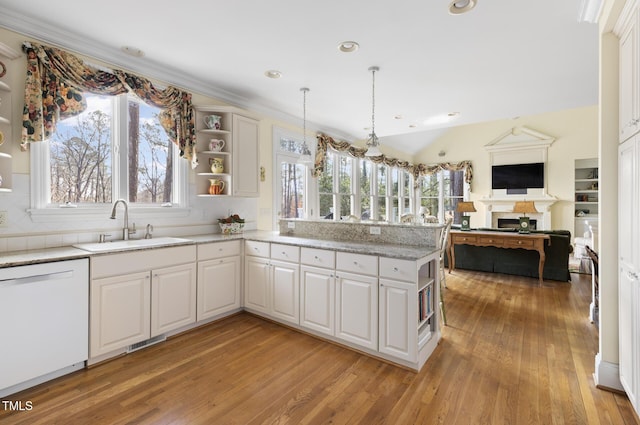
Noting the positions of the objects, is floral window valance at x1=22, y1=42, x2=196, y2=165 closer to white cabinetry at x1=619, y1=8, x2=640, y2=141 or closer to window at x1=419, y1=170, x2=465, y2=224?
white cabinetry at x1=619, y1=8, x2=640, y2=141

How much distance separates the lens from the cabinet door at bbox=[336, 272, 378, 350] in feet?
8.44

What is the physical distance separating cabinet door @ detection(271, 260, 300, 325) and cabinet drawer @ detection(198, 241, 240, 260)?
1.69ft

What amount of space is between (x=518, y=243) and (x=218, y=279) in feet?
15.5

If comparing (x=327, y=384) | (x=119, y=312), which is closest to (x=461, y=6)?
(x=327, y=384)

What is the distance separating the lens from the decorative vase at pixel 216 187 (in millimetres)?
3684

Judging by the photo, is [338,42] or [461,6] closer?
[461,6]

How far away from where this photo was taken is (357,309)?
8.73 feet

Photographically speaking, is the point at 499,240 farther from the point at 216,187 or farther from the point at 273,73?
the point at 216,187

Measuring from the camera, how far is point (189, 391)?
215 centimetres

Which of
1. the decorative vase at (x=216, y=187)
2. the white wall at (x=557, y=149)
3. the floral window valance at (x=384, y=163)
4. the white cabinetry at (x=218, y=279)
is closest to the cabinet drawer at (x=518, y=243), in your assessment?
the floral window valance at (x=384, y=163)

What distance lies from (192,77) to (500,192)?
8.36 metres

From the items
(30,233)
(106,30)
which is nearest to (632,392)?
(30,233)

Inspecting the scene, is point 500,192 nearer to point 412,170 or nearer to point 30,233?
point 412,170

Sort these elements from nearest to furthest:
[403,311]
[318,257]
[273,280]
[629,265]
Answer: [629,265] < [403,311] < [318,257] < [273,280]
